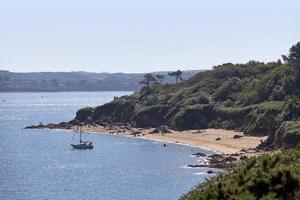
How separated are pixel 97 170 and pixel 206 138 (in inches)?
1915

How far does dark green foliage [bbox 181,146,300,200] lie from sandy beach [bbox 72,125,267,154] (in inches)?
3892

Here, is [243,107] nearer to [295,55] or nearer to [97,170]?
[295,55]

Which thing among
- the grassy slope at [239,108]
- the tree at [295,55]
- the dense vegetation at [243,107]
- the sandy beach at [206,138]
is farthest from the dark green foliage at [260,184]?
the tree at [295,55]

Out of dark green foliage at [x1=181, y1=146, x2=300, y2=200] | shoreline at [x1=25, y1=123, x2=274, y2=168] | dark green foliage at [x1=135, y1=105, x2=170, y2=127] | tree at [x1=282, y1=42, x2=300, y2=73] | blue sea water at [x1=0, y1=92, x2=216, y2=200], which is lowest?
blue sea water at [x1=0, y1=92, x2=216, y2=200]

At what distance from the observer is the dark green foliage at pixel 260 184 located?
2816 cm

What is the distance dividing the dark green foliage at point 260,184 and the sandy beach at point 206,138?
324 ft

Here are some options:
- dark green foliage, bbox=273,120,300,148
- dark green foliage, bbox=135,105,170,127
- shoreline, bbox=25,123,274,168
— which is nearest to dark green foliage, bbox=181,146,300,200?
shoreline, bbox=25,123,274,168

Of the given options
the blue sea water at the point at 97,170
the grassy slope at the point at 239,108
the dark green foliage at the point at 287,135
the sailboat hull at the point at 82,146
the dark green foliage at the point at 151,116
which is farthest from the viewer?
the dark green foliage at the point at 151,116

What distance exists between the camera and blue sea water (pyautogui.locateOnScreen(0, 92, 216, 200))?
294ft

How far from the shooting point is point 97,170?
114938 mm

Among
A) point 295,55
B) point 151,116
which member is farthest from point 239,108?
point 151,116

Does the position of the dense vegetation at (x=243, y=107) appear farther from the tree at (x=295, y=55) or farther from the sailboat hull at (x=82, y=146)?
the sailboat hull at (x=82, y=146)

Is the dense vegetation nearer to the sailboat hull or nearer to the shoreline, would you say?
the shoreline

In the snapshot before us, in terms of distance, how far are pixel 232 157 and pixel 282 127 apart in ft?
58.8
